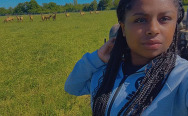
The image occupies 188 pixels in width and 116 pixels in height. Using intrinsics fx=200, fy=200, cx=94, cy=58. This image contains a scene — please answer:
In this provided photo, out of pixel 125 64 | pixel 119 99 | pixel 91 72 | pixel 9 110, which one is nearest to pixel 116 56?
pixel 125 64

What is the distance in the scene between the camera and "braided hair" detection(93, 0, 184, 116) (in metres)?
0.97

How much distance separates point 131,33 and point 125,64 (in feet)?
0.89

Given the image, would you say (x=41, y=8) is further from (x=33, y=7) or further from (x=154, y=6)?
(x=154, y=6)

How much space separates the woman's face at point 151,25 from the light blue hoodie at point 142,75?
10 centimetres

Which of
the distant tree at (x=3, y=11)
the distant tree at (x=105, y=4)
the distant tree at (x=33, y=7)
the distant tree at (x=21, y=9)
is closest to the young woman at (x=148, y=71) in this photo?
the distant tree at (x=105, y=4)

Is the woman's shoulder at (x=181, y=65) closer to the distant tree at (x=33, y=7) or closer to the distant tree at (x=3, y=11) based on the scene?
the distant tree at (x=33, y=7)

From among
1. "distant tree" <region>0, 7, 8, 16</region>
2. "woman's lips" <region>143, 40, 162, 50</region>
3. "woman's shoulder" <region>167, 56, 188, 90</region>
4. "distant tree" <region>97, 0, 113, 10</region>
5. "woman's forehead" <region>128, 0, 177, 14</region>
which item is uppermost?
"distant tree" <region>97, 0, 113, 10</region>

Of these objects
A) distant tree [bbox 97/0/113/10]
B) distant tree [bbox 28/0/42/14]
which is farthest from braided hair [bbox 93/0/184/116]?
distant tree [bbox 28/0/42/14]

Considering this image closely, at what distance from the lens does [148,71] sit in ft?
3.36

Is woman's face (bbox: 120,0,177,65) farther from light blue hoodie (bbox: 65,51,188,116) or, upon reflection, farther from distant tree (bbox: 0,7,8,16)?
distant tree (bbox: 0,7,8,16)

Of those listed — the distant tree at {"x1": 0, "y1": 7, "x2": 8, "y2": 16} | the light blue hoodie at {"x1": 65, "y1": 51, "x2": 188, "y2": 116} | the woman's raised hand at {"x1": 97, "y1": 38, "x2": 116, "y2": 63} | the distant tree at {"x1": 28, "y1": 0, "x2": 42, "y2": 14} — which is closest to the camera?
the light blue hoodie at {"x1": 65, "y1": 51, "x2": 188, "y2": 116}

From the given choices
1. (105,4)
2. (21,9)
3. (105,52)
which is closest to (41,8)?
(21,9)

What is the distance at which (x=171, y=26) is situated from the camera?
40.6 inches

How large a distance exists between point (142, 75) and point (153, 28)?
0.26m
